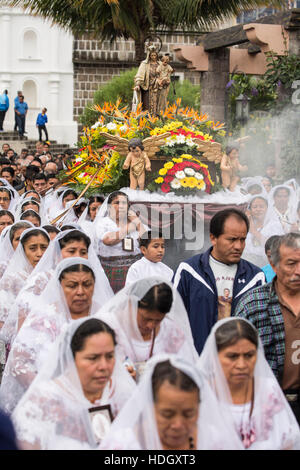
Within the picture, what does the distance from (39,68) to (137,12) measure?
18093 mm

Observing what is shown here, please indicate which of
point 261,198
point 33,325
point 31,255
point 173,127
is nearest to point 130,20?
point 173,127

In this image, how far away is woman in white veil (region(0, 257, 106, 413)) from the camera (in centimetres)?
482

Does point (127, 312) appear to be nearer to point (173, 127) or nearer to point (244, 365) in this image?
point (244, 365)

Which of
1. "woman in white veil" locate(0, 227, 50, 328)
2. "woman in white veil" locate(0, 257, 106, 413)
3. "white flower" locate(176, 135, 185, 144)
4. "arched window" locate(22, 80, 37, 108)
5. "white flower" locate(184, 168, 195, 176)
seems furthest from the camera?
"arched window" locate(22, 80, 37, 108)

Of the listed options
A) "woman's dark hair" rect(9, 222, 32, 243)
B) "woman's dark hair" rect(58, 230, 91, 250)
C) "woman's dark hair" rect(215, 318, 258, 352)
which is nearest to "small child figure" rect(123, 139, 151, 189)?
"woman's dark hair" rect(9, 222, 32, 243)

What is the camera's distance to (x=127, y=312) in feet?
14.7

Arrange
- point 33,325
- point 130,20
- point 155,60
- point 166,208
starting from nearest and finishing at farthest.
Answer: point 33,325 → point 166,208 → point 155,60 → point 130,20

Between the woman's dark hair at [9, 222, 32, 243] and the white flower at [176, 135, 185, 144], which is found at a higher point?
the white flower at [176, 135, 185, 144]

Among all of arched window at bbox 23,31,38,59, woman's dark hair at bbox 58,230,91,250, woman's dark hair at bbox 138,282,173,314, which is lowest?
woman's dark hair at bbox 138,282,173,314

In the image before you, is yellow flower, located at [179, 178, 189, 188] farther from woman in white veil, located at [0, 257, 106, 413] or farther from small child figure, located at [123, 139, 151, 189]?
woman in white veil, located at [0, 257, 106, 413]

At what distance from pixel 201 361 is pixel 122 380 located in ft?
1.20

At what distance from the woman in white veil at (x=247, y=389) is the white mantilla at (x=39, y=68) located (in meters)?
32.4

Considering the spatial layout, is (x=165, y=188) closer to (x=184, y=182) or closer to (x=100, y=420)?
(x=184, y=182)

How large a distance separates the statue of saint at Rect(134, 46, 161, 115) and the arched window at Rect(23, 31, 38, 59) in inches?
980
